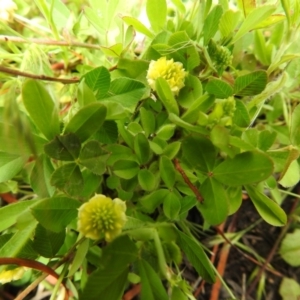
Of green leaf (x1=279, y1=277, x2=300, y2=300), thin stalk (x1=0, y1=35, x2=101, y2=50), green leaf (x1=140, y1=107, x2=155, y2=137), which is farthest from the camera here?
green leaf (x1=279, y1=277, x2=300, y2=300)

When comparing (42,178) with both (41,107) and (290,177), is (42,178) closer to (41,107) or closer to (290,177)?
(41,107)

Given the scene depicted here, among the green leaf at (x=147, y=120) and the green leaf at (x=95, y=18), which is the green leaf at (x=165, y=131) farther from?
the green leaf at (x=95, y=18)

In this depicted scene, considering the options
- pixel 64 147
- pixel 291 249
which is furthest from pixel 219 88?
pixel 291 249

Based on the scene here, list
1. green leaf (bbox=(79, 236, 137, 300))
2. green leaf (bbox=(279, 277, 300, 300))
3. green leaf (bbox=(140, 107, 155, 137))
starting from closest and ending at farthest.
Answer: green leaf (bbox=(79, 236, 137, 300)) < green leaf (bbox=(140, 107, 155, 137)) < green leaf (bbox=(279, 277, 300, 300))

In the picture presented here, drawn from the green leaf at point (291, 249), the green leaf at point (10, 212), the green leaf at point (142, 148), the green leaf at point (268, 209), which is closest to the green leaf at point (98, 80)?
the green leaf at point (142, 148)

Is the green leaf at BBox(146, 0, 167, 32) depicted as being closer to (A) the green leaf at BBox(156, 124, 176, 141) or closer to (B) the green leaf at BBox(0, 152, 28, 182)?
(A) the green leaf at BBox(156, 124, 176, 141)

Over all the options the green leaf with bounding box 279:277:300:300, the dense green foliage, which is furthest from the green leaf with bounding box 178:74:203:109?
the green leaf with bounding box 279:277:300:300

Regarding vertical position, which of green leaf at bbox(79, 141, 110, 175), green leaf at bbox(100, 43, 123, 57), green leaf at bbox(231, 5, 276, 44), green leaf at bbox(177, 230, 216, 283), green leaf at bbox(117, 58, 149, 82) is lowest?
green leaf at bbox(177, 230, 216, 283)
